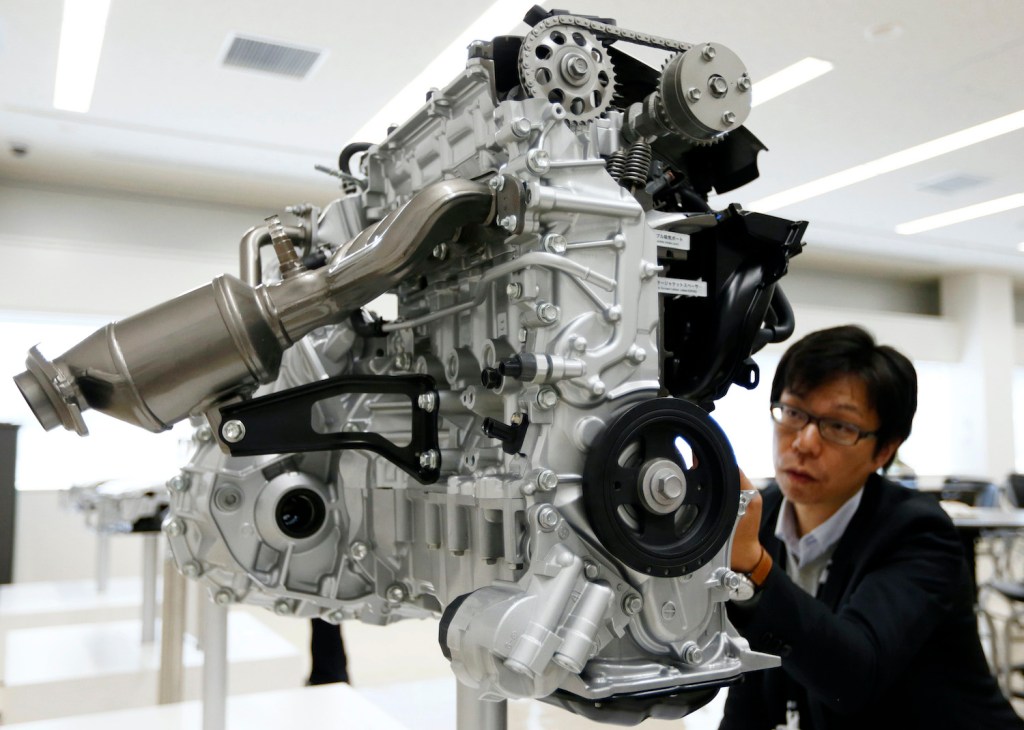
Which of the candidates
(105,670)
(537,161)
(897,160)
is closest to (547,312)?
(537,161)

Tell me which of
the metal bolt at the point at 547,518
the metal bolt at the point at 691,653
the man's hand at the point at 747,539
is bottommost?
the metal bolt at the point at 691,653

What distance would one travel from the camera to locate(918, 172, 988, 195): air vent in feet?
24.5

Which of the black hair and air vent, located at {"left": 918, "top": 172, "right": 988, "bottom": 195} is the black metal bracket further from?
air vent, located at {"left": 918, "top": 172, "right": 988, "bottom": 195}

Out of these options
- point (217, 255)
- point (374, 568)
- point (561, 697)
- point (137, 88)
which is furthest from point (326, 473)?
point (217, 255)

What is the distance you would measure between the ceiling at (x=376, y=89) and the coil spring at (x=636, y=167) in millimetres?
3608

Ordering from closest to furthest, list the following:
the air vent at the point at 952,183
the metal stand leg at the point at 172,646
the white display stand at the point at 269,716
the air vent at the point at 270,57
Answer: the white display stand at the point at 269,716 → the metal stand leg at the point at 172,646 → the air vent at the point at 270,57 → the air vent at the point at 952,183

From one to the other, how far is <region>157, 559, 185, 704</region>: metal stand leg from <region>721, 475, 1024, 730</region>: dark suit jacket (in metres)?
2.38

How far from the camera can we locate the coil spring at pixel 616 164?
3.81ft

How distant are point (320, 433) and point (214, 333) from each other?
0.75 feet

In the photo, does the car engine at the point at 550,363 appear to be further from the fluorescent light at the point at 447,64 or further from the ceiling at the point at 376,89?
the ceiling at the point at 376,89

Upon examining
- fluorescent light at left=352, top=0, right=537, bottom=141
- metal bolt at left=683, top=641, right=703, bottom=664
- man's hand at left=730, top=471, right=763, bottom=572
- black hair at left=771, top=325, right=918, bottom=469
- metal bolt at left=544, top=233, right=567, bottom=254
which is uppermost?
fluorescent light at left=352, top=0, right=537, bottom=141

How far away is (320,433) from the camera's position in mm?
1258

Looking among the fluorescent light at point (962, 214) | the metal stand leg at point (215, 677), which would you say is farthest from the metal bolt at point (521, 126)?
the fluorescent light at point (962, 214)

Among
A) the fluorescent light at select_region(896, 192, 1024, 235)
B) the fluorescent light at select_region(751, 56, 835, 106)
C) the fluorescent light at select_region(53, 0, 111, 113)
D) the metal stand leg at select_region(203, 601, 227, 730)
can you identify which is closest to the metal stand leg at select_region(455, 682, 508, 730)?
the metal stand leg at select_region(203, 601, 227, 730)
